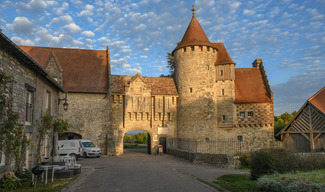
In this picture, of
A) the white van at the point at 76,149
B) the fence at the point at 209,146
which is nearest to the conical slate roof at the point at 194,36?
the fence at the point at 209,146

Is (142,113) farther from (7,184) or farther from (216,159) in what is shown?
(7,184)

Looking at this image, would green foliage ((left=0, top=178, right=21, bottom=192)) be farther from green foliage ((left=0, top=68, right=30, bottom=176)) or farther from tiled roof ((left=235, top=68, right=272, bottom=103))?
tiled roof ((left=235, top=68, right=272, bottom=103))

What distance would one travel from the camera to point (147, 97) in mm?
27734

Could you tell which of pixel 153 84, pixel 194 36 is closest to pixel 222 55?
pixel 194 36

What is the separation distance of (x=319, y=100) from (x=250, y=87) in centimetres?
859

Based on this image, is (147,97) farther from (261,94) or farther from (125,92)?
(261,94)

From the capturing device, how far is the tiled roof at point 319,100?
21.0 meters

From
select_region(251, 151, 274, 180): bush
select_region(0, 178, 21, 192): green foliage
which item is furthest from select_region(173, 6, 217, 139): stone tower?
select_region(0, 178, 21, 192): green foliage

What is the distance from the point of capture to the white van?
69.3 ft

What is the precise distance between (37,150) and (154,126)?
15.7m

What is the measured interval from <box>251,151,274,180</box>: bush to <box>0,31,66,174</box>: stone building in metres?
9.67

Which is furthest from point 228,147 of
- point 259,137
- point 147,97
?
point 147,97

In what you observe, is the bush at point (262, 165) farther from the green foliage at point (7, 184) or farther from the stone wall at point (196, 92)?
the stone wall at point (196, 92)

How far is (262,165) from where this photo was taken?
11.0 m
